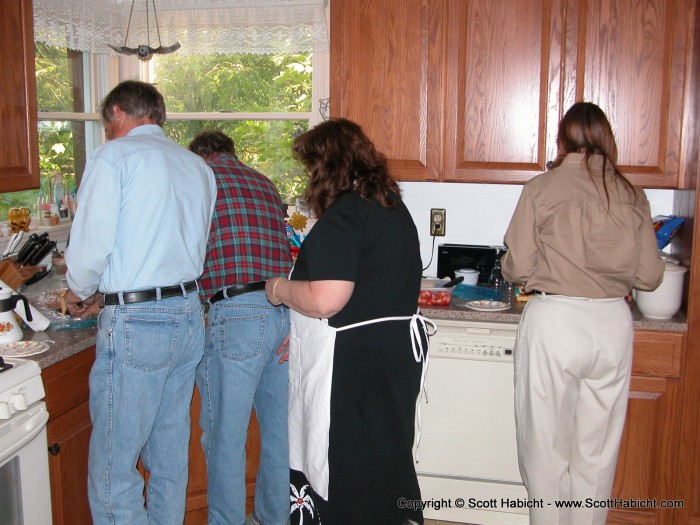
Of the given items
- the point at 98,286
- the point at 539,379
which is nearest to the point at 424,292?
the point at 539,379

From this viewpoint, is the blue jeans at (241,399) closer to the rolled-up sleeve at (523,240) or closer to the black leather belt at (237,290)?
the black leather belt at (237,290)

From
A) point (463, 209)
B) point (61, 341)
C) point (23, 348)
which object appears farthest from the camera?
point (463, 209)

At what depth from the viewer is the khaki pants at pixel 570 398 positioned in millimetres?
2381

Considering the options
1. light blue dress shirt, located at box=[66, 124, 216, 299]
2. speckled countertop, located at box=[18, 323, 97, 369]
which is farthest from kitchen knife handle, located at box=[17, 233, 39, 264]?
light blue dress shirt, located at box=[66, 124, 216, 299]

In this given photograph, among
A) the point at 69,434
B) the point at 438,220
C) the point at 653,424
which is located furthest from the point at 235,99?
the point at 653,424

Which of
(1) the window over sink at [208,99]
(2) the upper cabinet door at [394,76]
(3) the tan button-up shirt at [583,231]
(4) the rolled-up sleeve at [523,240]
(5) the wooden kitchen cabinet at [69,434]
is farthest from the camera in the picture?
(1) the window over sink at [208,99]

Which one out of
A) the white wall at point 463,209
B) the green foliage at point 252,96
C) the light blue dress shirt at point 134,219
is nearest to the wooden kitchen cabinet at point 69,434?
the light blue dress shirt at point 134,219

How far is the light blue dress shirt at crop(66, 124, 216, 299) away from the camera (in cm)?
197

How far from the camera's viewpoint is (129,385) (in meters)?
2.04

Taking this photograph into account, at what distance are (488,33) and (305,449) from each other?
176cm

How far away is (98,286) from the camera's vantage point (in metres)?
2.10

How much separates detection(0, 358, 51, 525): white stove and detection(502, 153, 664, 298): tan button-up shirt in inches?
61.3

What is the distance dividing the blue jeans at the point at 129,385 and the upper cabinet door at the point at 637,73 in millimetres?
1721

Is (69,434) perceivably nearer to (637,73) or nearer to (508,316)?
(508,316)
